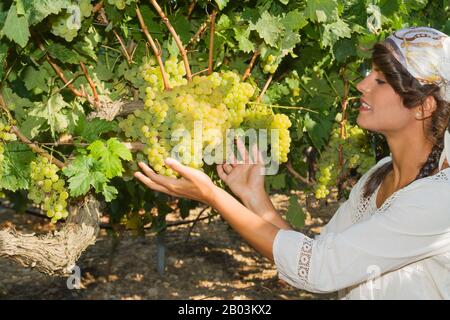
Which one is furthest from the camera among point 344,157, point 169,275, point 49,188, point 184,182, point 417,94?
point 169,275

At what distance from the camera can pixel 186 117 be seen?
243 cm

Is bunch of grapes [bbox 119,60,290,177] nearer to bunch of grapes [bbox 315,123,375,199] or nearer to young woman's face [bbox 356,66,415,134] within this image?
young woman's face [bbox 356,66,415,134]

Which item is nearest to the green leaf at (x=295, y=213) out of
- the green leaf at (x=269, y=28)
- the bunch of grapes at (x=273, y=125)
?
the bunch of grapes at (x=273, y=125)

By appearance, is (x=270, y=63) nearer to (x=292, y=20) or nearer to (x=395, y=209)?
(x=292, y=20)

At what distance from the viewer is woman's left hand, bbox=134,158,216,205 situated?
7.49ft

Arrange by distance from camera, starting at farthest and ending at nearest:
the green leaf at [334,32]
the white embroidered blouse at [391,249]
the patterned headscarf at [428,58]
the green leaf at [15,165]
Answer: the green leaf at [334,32] → the green leaf at [15,165] → the patterned headscarf at [428,58] → the white embroidered blouse at [391,249]

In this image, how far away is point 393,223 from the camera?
81.7 inches

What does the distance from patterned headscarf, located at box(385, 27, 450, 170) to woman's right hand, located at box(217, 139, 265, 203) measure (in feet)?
2.29

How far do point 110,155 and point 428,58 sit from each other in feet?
3.99

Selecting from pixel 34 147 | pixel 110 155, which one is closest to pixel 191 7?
pixel 110 155

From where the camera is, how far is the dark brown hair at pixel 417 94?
7.32 feet

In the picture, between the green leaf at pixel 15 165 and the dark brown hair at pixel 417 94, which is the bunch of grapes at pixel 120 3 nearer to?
the green leaf at pixel 15 165

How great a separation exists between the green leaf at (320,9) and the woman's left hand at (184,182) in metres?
0.94

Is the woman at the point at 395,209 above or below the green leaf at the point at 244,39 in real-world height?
below
